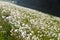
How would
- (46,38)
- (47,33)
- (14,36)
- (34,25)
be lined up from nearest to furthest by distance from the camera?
1. (14,36)
2. (46,38)
3. (47,33)
4. (34,25)

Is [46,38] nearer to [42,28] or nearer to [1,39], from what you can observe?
[42,28]

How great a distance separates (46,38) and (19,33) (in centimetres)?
142

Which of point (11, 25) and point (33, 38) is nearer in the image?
point (33, 38)

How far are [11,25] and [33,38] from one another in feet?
6.97

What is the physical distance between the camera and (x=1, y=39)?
28.0ft

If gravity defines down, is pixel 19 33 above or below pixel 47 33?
above

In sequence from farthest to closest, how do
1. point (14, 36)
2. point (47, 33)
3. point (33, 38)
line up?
point (47, 33), point (14, 36), point (33, 38)

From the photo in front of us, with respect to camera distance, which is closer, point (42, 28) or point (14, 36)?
point (14, 36)

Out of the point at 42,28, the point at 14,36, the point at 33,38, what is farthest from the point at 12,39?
the point at 42,28

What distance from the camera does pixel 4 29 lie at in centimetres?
973

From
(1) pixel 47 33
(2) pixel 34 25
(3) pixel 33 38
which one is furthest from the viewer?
(2) pixel 34 25

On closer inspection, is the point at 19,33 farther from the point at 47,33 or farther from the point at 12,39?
the point at 47,33

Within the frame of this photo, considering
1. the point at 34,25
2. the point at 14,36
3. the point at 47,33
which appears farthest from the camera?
the point at 34,25

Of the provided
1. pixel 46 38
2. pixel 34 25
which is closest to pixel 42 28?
pixel 34 25
